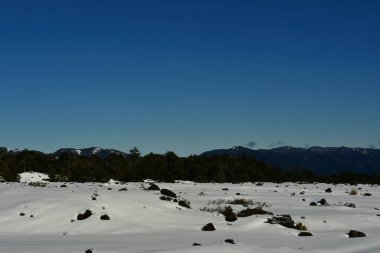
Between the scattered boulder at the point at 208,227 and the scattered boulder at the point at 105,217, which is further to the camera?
the scattered boulder at the point at 105,217

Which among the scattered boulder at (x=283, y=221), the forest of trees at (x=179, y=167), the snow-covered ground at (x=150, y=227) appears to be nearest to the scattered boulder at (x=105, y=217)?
the snow-covered ground at (x=150, y=227)

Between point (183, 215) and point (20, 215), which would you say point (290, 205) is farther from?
point (20, 215)

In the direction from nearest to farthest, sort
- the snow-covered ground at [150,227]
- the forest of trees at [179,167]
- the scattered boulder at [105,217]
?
the snow-covered ground at [150,227] < the scattered boulder at [105,217] < the forest of trees at [179,167]

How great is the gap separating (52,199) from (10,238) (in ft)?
24.5

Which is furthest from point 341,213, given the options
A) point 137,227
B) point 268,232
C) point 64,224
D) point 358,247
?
point 64,224

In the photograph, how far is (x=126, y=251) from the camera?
685 inches

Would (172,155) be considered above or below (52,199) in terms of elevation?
above

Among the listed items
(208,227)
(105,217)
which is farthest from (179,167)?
(208,227)

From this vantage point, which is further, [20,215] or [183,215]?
[183,215]

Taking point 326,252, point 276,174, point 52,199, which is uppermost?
point 276,174

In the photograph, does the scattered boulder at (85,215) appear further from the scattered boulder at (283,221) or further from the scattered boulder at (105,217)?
the scattered boulder at (283,221)

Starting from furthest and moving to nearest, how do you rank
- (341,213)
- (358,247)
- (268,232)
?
(341,213) < (268,232) < (358,247)

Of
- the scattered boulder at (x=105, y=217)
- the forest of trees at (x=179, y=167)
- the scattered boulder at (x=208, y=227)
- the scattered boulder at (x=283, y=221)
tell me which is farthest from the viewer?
the forest of trees at (x=179, y=167)

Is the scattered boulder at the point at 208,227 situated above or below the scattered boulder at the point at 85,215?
below
